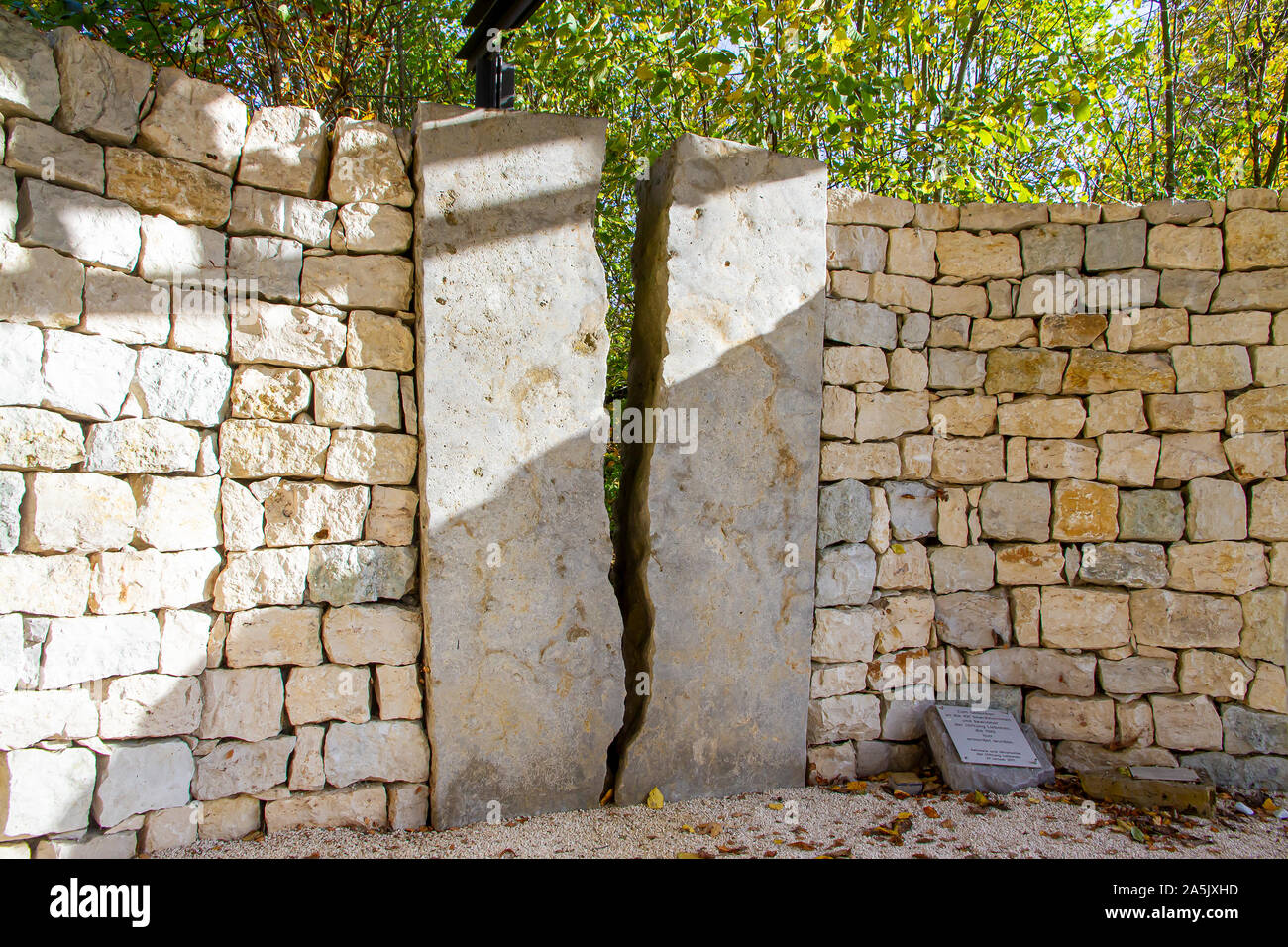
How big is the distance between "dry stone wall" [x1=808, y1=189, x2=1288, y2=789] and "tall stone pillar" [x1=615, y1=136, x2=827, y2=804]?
191 mm

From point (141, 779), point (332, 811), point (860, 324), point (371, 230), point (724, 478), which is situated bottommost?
point (332, 811)

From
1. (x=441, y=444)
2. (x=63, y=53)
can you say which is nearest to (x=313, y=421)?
(x=441, y=444)

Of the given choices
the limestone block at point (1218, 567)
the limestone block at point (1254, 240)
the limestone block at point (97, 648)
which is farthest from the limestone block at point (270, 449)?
the limestone block at point (1254, 240)

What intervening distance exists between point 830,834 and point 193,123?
3.73 metres

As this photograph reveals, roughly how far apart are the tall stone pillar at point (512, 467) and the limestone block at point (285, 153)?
0.40 m

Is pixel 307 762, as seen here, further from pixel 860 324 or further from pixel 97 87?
pixel 860 324

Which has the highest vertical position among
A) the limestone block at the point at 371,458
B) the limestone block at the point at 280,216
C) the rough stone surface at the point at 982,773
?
the limestone block at the point at 280,216

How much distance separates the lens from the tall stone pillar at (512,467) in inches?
134

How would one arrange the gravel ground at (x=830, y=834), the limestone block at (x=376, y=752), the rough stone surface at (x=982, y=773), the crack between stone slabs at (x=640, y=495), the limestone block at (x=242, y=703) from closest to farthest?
1. the limestone block at (x=242, y=703)
2. the gravel ground at (x=830, y=834)
3. the limestone block at (x=376, y=752)
4. the crack between stone slabs at (x=640, y=495)
5. the rough stone surface at (x=982, y=773)

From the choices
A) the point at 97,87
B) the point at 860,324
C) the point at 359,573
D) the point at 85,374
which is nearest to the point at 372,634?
the point at 359,573

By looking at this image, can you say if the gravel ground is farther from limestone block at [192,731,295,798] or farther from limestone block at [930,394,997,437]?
limestone block at [930,394,997,437]

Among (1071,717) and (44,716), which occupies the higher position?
(44,716)

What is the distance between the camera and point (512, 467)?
3.50 meters

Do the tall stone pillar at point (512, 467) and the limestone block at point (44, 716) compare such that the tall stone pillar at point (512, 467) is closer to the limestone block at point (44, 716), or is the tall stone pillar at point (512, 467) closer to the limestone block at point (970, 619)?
the limestone block at point (44, 716)
